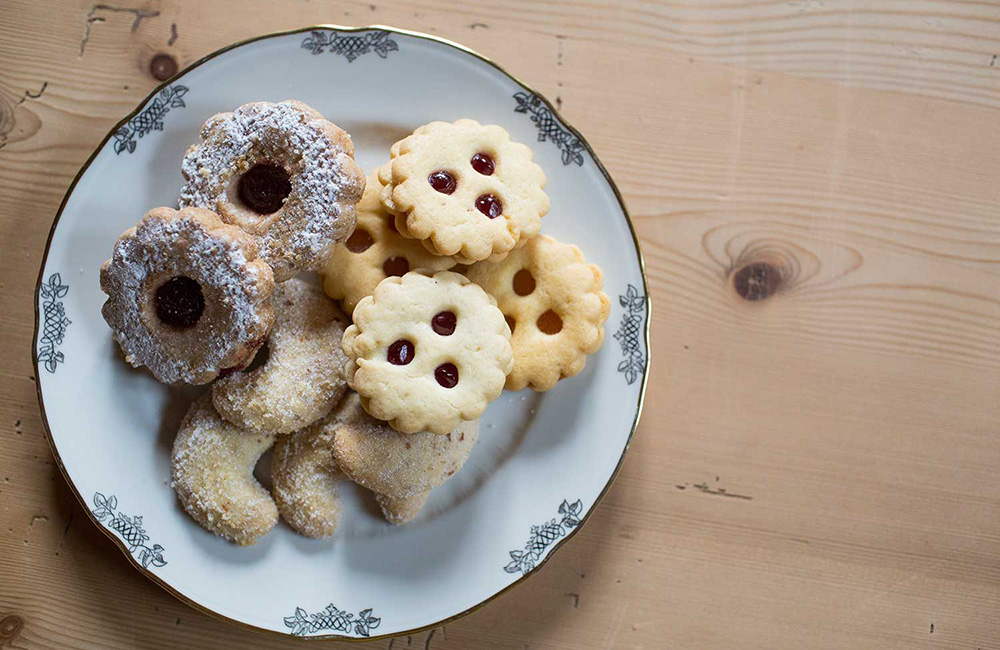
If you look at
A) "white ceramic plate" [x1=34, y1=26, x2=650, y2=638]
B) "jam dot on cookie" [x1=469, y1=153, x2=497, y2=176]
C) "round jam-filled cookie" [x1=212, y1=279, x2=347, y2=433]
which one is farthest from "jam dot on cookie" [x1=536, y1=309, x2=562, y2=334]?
"round jam-filled cookie" [x1=212, y1=279, x2=347, y2=433]

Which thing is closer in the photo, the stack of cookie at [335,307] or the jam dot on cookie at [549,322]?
the stack of cookie at [335,307]

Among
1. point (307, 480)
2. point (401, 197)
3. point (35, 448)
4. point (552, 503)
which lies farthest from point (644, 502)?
point (35, 448)

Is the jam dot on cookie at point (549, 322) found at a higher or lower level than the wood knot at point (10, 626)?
higher

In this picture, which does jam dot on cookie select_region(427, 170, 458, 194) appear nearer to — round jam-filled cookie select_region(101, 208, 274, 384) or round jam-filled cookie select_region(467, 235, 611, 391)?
round jam-filled cookie select_region(467, 235, 611, 391)

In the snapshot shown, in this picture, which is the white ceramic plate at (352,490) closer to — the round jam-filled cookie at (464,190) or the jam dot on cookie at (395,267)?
the round jam-filled cookie at (464,190)

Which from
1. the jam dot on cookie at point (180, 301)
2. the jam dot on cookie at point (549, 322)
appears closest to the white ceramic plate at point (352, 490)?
the jam dot on cookie at point (549, 322)

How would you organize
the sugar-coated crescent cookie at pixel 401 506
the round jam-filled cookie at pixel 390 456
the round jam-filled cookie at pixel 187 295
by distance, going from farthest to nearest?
the sugar-coated crescent cookie at pixel 401 506
the round jam-filled cookie at pixel 390 456
the round jam-filled cookie at pixel 187 295

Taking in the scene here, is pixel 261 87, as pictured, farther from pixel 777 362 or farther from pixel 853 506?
pixel 853 506
